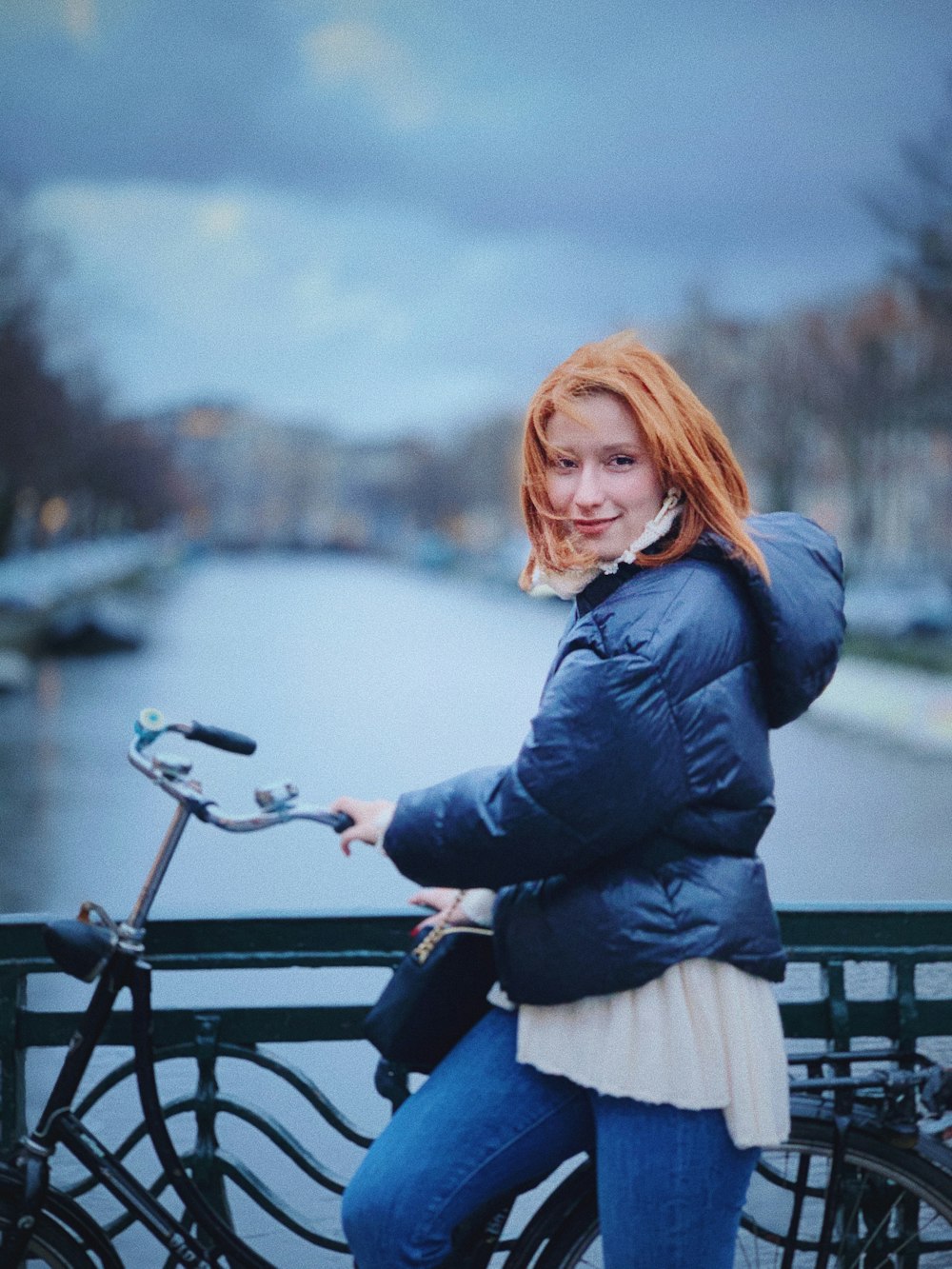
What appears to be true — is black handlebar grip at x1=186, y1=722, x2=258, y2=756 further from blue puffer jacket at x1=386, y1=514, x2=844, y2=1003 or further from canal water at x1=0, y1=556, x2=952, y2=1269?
canal water at x1=0, y1=556, x2=952, y2=1269

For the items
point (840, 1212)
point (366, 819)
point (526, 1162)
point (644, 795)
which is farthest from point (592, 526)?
point (840, 1212)

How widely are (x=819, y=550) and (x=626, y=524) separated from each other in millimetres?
271

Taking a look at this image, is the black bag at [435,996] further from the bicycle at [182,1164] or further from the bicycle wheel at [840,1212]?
the bicycle wheel at [840,1212]

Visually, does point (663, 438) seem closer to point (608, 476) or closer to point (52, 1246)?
point (608, 476)

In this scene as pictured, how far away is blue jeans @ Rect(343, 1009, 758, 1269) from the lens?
2.09m

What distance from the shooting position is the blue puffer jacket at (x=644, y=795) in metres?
1.97

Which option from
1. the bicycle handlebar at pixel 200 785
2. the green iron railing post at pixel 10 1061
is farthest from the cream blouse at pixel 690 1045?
the green iron railing post at pixel 10 1061

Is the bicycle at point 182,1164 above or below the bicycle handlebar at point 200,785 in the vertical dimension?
below

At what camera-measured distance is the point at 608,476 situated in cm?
215

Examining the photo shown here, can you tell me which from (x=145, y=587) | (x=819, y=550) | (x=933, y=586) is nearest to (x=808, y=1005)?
(x=819, y=550)

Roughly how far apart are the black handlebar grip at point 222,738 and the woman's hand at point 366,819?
0.57ft

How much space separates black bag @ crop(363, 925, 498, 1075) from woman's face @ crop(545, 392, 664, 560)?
0.59 m

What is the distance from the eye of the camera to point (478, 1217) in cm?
234

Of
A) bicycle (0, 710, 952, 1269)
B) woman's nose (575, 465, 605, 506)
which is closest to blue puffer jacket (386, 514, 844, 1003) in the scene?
woman's nose (575, 465, 605, 506)
